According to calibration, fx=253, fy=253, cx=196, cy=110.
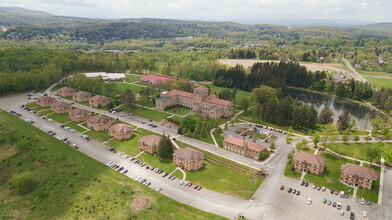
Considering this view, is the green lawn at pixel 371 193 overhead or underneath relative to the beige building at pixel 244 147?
underneath

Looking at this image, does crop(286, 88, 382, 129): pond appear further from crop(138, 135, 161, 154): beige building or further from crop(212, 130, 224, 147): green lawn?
crop(138, 135, 161, 154): beige building

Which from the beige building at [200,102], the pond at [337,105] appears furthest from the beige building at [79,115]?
the pond at [337,105]

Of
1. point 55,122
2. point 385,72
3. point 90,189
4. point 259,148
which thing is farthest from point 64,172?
point 385,72

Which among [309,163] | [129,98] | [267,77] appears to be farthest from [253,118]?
[267,77]

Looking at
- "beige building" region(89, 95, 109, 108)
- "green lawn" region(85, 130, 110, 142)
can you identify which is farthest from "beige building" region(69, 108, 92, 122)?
"beige building" region(89, 95, 109, 108)

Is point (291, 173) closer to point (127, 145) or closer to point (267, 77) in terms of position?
point (127, 145)

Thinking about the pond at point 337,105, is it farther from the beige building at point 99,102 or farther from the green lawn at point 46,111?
the green lawn at point 46,111

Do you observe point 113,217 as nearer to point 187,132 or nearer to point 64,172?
point 64,172
